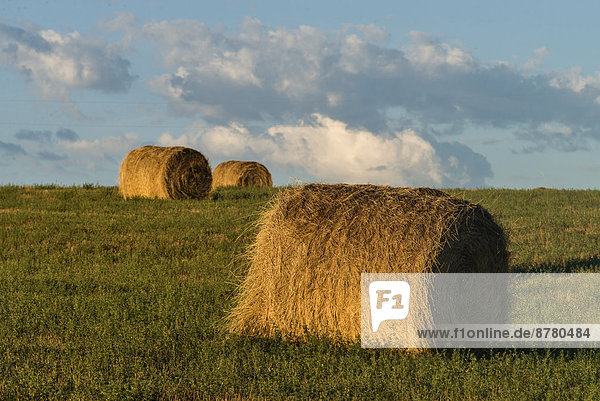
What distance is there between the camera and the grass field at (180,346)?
700 centimetres

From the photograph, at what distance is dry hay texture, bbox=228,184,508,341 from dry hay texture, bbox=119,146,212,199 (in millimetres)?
18588

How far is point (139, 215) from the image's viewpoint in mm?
22781

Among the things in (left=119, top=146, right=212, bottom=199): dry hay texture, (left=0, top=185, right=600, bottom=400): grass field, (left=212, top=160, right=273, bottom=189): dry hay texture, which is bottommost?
(left=0, top=185, right=600, bottom=400): grass field

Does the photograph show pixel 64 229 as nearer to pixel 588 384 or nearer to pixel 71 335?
pixel 71 335

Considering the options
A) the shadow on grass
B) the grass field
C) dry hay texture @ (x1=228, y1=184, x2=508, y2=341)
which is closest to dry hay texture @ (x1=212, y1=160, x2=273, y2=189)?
the grass field

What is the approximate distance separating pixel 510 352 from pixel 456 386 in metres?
2.07

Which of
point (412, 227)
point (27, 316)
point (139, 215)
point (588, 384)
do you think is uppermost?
point (139, 215)

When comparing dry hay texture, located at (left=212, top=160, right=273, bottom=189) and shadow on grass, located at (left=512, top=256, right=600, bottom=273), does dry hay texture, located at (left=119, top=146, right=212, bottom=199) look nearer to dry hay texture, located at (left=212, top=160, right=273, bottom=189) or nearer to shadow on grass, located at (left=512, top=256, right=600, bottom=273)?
dry hay texture, located at (left=212, top=160, right=273, bottom=189)

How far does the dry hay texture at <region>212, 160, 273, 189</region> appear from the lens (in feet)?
116

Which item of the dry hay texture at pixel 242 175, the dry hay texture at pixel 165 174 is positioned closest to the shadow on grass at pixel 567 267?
the dry hay texture at pixel 165 174

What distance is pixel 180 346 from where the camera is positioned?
867 centimetres

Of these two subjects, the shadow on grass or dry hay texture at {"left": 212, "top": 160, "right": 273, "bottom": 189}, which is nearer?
the shadow on grass

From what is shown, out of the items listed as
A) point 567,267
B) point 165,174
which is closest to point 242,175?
point 165,174

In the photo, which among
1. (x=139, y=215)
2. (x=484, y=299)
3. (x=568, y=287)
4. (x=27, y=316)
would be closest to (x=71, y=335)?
(x=27, y=316)
